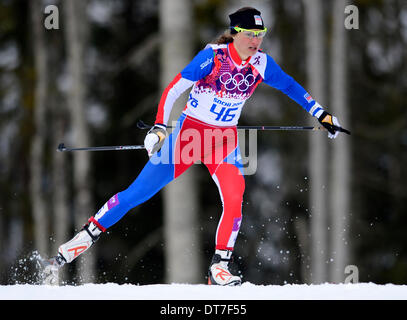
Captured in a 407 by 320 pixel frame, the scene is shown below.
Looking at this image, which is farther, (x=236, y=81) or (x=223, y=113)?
(x=223, y=113)

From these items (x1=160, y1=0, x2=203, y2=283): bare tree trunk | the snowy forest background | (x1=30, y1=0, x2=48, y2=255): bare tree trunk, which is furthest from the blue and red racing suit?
(x1=30, y1=0, x2=48, y2=255): bare tree trunk

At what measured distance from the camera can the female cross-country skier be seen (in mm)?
4391

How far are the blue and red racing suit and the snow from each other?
46cm

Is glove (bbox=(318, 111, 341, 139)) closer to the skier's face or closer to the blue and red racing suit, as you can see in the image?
the blue and red racing suit

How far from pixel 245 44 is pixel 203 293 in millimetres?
1567

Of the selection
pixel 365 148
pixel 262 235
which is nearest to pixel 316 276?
pixel 262 235

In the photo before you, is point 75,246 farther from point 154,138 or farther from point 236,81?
point 236,81

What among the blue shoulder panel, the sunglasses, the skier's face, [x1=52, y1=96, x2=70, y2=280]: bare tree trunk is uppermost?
the sunglasses

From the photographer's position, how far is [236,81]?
446 cm

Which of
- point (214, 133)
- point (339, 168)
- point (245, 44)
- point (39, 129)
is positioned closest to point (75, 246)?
point (214, 133)

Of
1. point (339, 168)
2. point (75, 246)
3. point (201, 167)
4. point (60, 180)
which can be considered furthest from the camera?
point (201, 167)

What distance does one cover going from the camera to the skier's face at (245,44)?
14.3 ft
